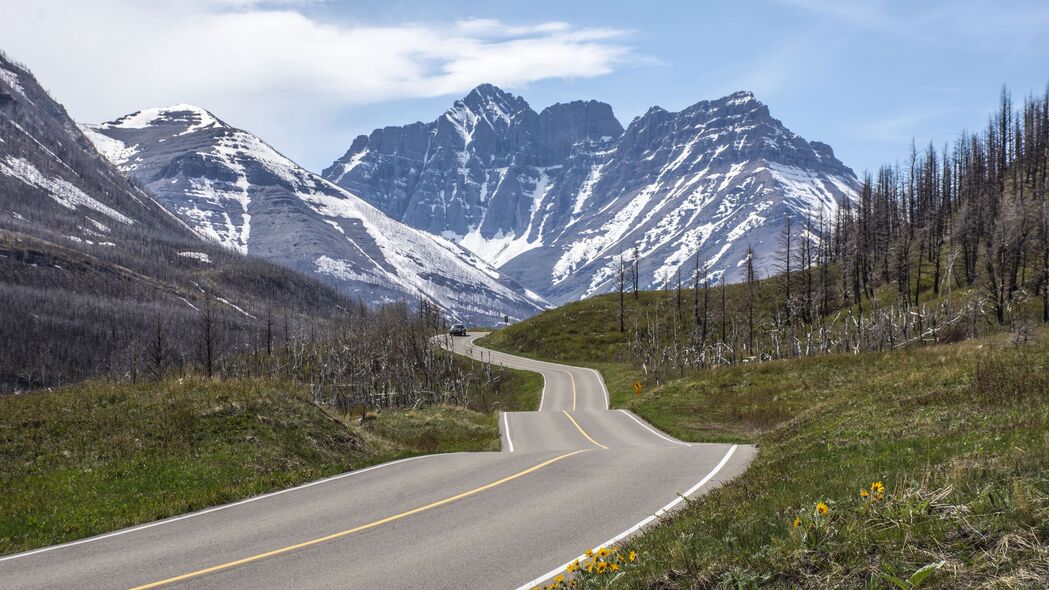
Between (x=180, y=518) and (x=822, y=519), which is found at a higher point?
(x=822, y=519)

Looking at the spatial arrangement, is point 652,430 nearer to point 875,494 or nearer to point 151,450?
point 151,450

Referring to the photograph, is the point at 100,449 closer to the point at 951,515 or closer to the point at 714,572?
the point at 714,572

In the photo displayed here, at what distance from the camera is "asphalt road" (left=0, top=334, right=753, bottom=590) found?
426 inches

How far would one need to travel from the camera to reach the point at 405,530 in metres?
13.2

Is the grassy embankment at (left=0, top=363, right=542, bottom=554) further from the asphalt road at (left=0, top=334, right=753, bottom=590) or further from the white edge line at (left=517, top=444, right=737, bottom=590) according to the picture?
the white edge line at (left=517, top=444, right=737, bottom=590)

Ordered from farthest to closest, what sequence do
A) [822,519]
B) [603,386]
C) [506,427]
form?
[603,386] → [506,427] → [822,519]

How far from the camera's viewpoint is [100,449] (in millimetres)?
20188

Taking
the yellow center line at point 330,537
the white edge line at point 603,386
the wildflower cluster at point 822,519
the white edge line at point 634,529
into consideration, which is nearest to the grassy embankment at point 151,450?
the yellow center line at point 330,537

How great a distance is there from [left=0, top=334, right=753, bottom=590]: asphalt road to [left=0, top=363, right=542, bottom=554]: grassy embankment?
1.22 m

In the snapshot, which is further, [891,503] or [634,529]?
[634,529]

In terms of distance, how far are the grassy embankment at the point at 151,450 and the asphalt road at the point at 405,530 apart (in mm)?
1223

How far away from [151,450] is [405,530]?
10.9 meters

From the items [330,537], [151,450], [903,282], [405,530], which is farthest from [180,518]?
[903,282]

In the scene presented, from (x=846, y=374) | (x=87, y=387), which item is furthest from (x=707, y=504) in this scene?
(x=846, y=374)
